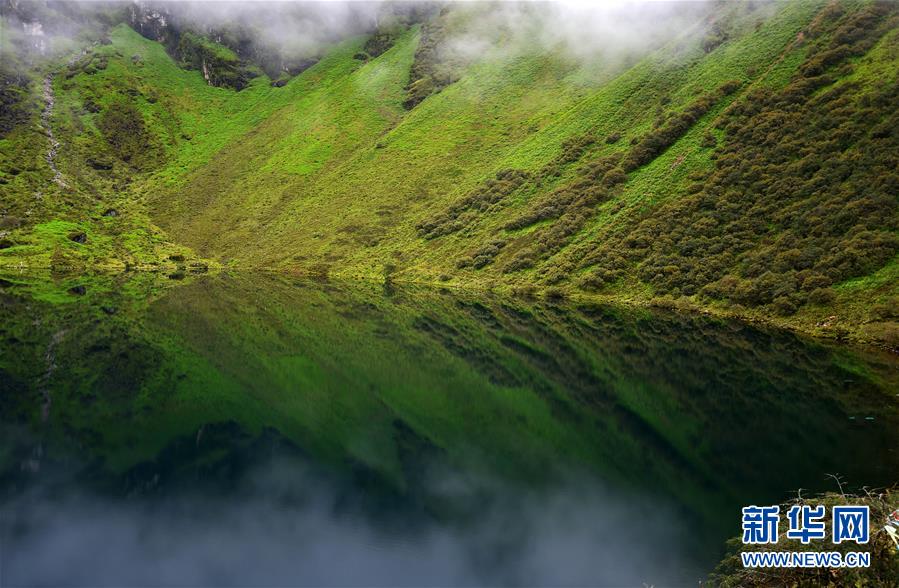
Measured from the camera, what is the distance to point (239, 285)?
9050cm

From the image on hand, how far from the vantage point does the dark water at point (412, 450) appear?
1736cm

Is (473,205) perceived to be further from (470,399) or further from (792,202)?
(470,399)

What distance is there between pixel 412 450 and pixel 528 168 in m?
94.2

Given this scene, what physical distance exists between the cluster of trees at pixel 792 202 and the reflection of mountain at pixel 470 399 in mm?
9195

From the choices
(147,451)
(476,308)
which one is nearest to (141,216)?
(476,308)

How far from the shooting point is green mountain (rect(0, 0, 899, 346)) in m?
62.4

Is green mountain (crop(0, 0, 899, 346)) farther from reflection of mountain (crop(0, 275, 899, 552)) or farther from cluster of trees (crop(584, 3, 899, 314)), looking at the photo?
reflection of mountain (crop(0, 275, 899, 552))

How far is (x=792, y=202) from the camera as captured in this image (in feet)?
214

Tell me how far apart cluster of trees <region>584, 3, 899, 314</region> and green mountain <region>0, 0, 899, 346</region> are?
27 centimetres

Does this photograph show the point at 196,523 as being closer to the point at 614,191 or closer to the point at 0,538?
the point at 0,538
